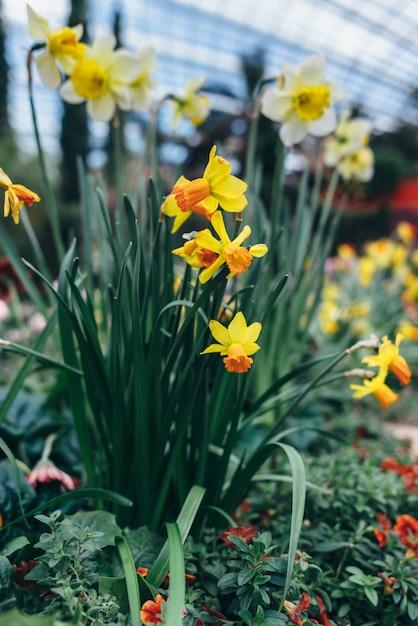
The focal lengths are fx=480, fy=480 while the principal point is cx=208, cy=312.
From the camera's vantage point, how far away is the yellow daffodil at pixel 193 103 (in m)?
1.35

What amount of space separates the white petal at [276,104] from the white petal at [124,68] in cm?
32

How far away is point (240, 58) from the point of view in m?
11.9

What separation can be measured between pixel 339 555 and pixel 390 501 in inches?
6.8

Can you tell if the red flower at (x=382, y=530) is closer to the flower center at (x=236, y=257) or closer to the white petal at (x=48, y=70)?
the flower center at (x=236, y=257)

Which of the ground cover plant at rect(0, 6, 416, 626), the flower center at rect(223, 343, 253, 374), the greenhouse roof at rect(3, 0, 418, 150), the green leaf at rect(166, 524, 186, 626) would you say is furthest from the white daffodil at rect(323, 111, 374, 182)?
the greenhouse roof at rect(3, 0, 418, 150)

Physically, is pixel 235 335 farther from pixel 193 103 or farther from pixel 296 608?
pixel 193 103

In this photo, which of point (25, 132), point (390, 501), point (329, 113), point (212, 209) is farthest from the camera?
point (25, 132)

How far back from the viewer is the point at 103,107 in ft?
3.83

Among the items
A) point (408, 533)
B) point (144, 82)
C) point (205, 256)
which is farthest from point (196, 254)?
point (144, 82)

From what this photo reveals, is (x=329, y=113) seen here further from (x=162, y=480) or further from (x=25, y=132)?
(x=25, y=132)

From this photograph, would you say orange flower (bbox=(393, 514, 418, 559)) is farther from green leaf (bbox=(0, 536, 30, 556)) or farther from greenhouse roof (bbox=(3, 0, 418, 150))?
greenhouse roof (bbox=(3, 0, 418, 150))

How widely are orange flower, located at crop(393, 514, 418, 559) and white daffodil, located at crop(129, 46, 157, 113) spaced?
1114mm

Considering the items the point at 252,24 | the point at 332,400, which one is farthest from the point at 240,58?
the point at 332,400

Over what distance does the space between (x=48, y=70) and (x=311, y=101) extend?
1.90ft
